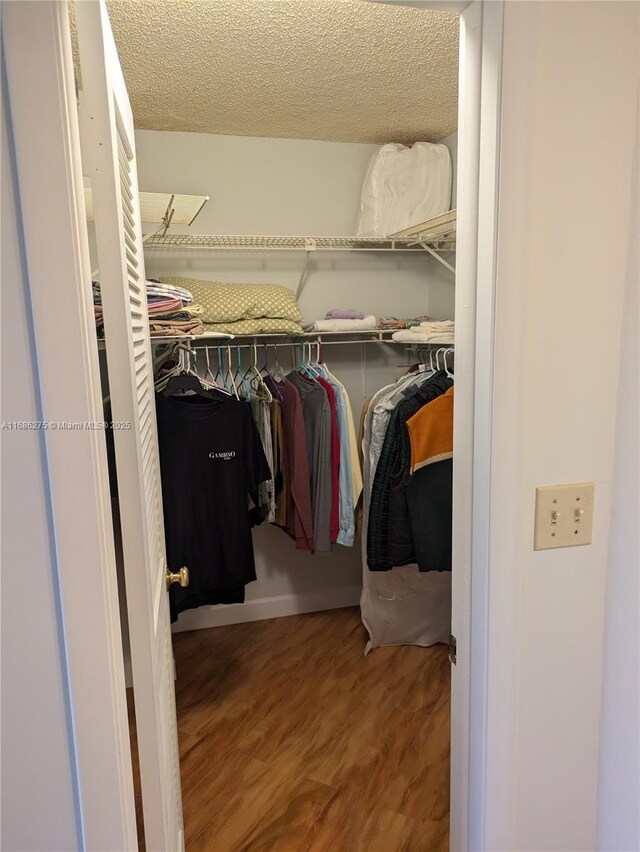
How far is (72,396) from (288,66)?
1.77 meters

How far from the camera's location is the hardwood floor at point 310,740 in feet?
6.06

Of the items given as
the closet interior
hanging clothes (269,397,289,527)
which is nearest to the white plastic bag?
the closet interior

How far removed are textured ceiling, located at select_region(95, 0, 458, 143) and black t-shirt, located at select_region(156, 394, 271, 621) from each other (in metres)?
1.21

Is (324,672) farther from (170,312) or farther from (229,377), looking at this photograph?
(170,312)

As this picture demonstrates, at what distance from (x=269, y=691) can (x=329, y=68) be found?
2.55 m

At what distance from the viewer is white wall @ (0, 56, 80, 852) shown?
2.44ft

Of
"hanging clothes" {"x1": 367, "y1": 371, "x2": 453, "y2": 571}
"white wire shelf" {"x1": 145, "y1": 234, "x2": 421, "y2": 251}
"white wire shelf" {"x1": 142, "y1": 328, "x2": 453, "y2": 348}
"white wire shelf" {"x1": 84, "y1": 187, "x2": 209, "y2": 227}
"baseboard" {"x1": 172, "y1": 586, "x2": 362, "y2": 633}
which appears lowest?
"baseboard" {"x1": 172, "y1": 586, "x2": 362, "y2": 633}

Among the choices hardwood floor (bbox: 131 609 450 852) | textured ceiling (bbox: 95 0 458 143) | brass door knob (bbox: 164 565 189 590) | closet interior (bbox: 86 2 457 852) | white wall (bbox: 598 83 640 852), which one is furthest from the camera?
closet interior (bbox: 86 2 457 852)

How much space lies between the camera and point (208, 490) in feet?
7.70

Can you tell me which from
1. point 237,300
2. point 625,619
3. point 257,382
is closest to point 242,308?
point 237,300

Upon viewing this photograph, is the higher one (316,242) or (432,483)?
(316,242)

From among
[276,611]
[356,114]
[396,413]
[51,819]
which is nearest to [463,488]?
[51,819]

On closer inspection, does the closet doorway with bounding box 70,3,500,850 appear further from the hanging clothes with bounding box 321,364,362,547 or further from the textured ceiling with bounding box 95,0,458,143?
the hanging clothes with bounding box 321,364,362,547

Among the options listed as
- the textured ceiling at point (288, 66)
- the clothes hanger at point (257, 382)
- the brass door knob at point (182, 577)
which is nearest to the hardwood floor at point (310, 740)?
the brass door knob at point (182, 577)
